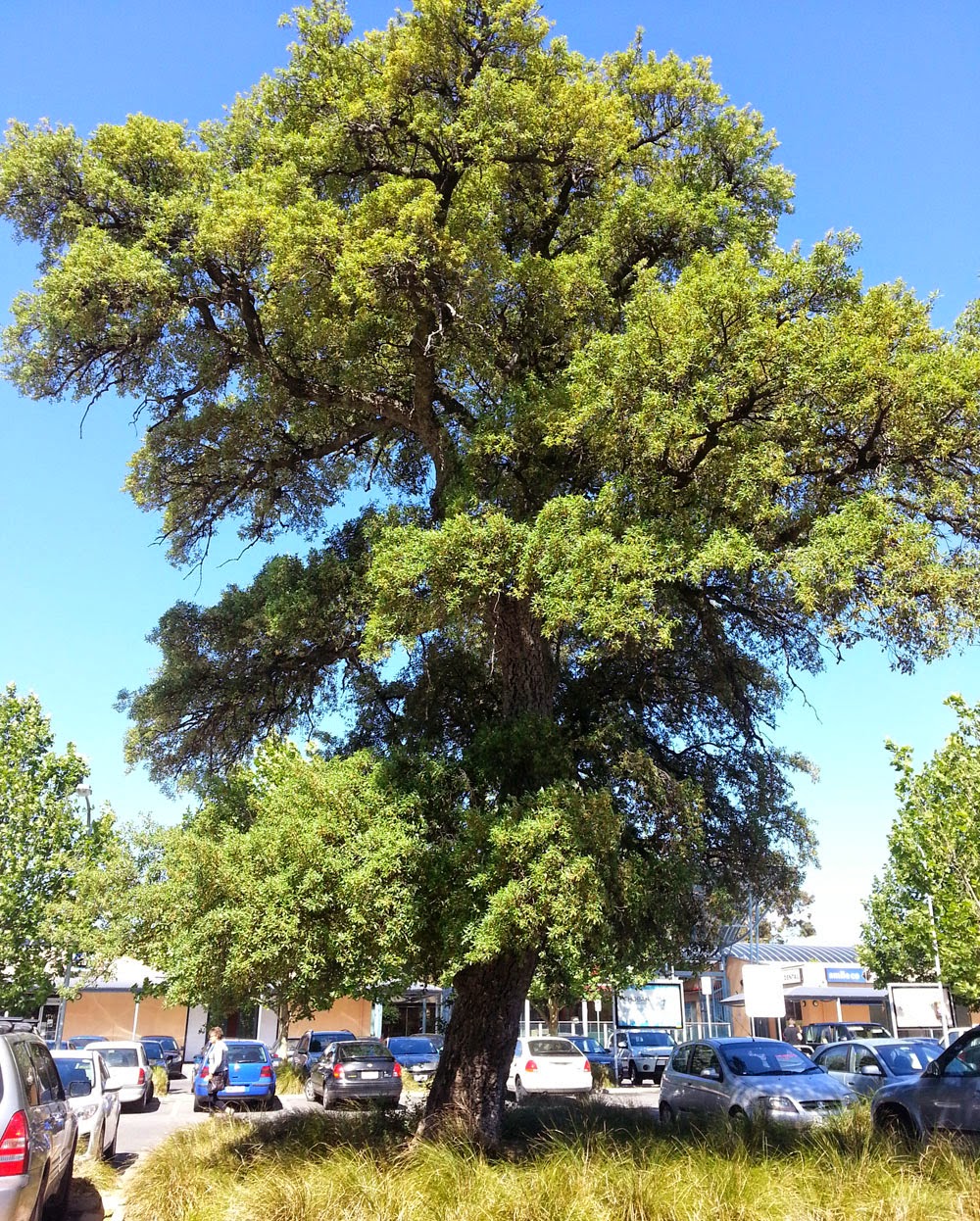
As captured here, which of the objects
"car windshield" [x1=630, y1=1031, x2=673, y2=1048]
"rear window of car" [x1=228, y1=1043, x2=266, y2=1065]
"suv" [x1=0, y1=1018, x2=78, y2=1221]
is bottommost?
"car windshield" [x1=630, y1=1031, x2=673, y2=1048]

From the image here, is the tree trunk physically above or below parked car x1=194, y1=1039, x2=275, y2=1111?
above

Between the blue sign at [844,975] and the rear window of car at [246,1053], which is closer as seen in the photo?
the rear window of car at [246,1053]

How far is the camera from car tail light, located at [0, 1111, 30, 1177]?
19.6 ft

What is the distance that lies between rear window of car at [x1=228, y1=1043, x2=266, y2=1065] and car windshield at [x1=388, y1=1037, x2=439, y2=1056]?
27.9ft

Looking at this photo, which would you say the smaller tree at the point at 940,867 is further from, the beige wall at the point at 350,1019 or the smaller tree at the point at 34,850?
the beige wall at the point at 350,1019

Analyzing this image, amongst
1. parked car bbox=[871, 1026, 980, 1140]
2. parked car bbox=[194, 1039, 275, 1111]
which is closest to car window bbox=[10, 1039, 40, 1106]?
parked car bbox=[871, 1026, 980, 1140]

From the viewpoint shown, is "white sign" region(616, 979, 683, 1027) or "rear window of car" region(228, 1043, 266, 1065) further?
"white sign" region(616, 979, 683, 1027)

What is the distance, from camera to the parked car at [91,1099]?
38.7 ft

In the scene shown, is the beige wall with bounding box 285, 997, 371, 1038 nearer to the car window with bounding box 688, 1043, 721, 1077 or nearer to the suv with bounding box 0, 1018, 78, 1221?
the car window with bounding box 688, 1043, 721, 1077

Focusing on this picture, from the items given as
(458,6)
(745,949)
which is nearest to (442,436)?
(458,6)

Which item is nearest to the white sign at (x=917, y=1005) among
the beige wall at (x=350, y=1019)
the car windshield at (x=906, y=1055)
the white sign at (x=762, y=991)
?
the white sign at (x=762, y=991)

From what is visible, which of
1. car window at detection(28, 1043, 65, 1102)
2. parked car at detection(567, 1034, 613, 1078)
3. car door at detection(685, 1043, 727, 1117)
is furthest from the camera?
parked car at detection(567, 1034, 613, 1078)

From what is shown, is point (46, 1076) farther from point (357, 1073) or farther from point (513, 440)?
point (357, 1073)

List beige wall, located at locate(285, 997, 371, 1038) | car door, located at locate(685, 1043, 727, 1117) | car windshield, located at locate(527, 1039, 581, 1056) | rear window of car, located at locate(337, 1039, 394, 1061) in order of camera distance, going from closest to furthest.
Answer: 1. car door, located at locate(685, 1043, 727, 1117)
2. rear window of car, located at locate(337, 1039, 394, 1061)
3. car windshield, located at locate(527, 1039, 581, 1056)
4. beige wall, located at locate(285, 997, 371, 1038)
